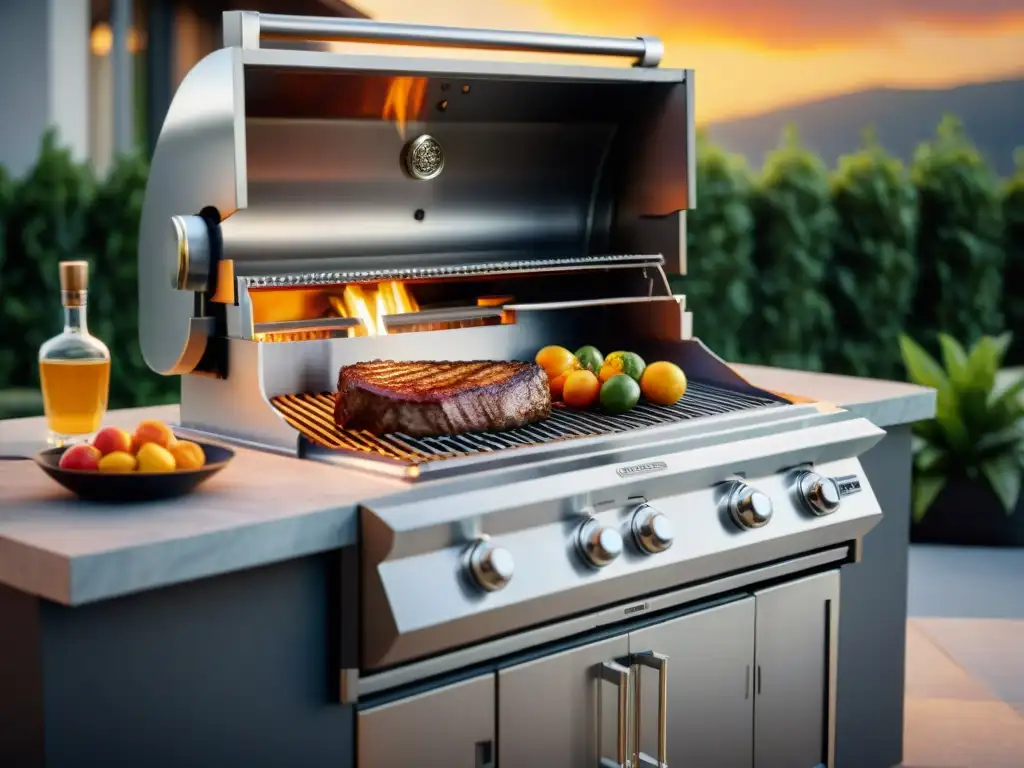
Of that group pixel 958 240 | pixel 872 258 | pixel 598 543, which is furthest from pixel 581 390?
pixel 958 240

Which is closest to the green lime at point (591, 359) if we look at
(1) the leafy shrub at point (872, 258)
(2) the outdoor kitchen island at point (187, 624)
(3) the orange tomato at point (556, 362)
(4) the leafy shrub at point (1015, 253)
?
(3) the orange tomato at point (556, 362)

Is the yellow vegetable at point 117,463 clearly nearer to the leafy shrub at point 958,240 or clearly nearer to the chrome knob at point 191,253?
the chrome knob at point 191,253

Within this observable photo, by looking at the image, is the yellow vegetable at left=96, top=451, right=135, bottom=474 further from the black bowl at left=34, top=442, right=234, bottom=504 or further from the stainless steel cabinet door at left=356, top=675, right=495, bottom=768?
the stainless steel cabinet door at left=356, top=675, right=495, bottom=768

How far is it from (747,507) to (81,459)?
46.7 inches

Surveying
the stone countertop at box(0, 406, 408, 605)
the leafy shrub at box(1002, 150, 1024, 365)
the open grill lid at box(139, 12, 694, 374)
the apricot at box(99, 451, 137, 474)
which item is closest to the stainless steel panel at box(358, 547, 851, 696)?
the stone countertop at box(0, 406, 408, 605)

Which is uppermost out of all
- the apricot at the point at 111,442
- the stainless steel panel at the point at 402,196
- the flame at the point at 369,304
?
the stainless steel panel at the point at 402,196

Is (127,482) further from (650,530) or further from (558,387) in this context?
(558,387)

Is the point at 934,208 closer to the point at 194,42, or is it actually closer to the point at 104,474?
the point at 194,42

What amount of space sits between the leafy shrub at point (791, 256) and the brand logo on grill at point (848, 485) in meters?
3.84

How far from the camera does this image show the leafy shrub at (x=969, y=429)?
578cm

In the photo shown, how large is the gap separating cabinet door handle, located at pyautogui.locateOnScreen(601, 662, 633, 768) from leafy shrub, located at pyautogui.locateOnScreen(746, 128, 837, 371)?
4355mm

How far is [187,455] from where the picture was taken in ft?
6.88

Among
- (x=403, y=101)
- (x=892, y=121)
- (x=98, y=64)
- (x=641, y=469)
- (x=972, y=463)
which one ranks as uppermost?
(x=98, y=64)

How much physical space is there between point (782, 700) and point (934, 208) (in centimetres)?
459
